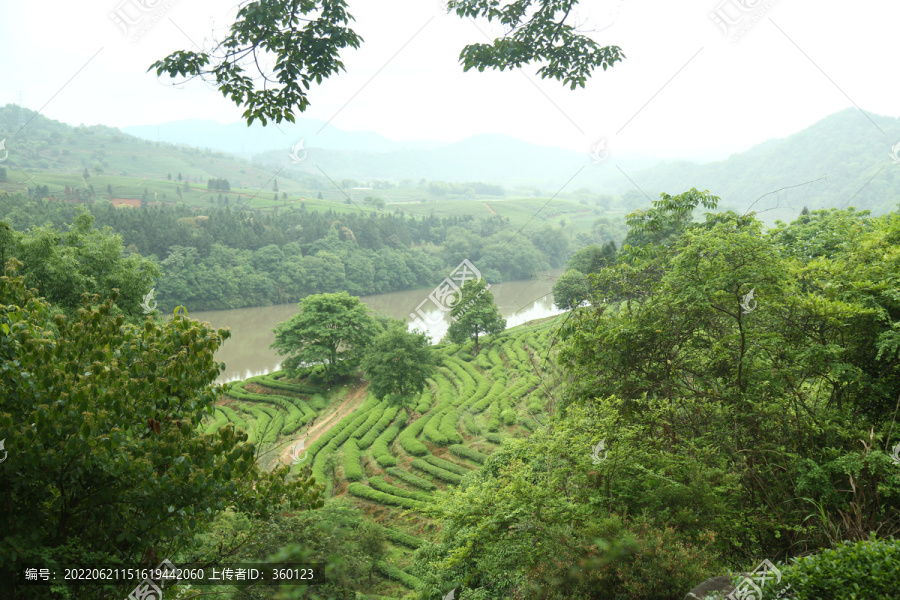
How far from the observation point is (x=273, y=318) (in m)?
44.6

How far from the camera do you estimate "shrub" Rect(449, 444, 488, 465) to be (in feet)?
54.0

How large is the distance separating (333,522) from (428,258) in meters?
53.5

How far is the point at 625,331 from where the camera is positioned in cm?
711

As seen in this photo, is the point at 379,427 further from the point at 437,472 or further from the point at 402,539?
the point at 402,539

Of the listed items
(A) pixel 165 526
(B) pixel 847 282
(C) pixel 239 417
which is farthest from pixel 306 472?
(C) pixel 239 417

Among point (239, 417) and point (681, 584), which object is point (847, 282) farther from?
point (239, 417)

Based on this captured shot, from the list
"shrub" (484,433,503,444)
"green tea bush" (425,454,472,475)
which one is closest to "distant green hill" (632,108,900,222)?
"shrub" (484,433,503,444)

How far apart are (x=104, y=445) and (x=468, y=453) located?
1461 cm

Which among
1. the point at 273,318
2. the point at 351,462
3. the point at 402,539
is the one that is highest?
the point at 273,318

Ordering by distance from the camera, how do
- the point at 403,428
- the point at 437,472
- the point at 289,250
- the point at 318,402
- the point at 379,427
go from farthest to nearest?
the point at 289,250, the point at 318,402, the point at 403,428, the point at 379,427, the point at 437,472

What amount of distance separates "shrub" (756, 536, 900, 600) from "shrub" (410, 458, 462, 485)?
12632mm

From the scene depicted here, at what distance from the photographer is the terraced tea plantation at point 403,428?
13.9 meters

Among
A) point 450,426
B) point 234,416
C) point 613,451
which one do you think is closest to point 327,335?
point 234,416

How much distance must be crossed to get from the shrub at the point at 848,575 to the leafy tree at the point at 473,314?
26.9 meters
